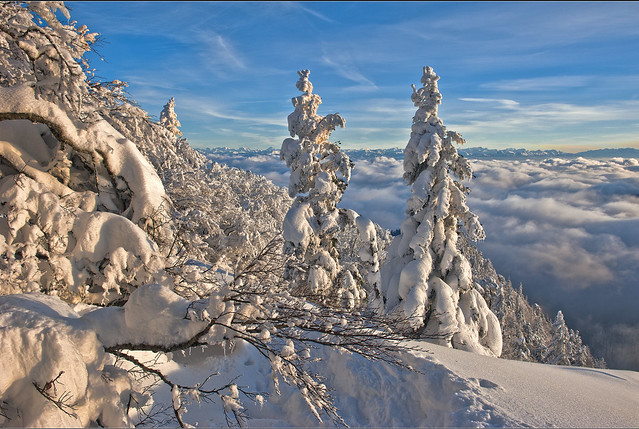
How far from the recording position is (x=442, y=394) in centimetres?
593

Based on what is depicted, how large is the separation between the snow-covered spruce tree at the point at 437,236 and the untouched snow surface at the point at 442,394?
18.8 feet

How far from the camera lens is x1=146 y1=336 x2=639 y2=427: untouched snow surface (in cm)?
504

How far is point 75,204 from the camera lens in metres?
5.61

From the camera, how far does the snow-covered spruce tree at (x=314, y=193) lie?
43.8 ft

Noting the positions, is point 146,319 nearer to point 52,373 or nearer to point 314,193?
point 52,373

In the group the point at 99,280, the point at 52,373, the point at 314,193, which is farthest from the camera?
the point at 314,193

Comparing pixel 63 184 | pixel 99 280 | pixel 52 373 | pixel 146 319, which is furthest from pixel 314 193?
pixel 52 373

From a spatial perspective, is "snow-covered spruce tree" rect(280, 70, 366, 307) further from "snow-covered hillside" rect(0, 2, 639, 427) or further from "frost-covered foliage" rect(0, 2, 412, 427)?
"frost-covered foliage" rect(0, 2, 412, 427)

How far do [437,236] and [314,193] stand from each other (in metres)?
4.99

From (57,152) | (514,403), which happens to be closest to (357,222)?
(514,403)

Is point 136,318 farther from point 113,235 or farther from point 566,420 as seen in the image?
point 566,420

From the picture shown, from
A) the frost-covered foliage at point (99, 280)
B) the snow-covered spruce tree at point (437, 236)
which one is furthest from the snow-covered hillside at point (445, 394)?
the snow-covered spruce tree at point (437, 236)

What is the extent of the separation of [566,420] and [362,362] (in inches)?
134

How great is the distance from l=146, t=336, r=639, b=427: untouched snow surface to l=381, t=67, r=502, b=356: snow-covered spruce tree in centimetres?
573
